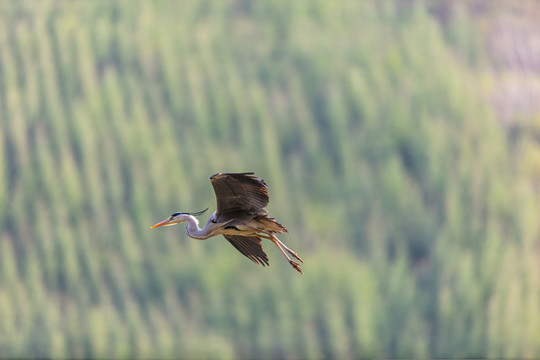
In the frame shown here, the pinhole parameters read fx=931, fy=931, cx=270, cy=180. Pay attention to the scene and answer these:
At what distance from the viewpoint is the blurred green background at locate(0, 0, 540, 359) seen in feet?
145

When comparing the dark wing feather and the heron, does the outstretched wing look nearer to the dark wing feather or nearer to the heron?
the heron

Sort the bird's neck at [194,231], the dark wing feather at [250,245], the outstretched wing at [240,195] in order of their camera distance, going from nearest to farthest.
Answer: the outstretched wing at [240,195], the bird's neck at [194,231], the dark wing feather at [250,245]

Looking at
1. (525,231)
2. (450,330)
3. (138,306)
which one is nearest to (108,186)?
(138,306)

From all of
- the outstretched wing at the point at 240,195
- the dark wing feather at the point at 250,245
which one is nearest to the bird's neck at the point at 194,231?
the outstretched wing at the point at 240,195

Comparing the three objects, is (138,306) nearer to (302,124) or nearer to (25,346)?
(25,346)

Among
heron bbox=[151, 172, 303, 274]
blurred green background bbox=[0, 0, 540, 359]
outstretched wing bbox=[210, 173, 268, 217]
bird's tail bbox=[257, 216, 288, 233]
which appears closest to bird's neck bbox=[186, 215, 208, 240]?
heron bbox=[151, 172, 303, 274]

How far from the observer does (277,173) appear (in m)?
47.5

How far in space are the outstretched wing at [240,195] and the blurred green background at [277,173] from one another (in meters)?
29.7

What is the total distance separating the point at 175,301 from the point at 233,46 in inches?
582

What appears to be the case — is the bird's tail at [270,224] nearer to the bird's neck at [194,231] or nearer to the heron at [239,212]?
the heron at [239,212]

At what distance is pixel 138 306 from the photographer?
4394cm

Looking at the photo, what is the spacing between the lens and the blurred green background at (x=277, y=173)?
44.1m

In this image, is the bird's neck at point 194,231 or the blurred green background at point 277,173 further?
the blurred green background at point 277,173

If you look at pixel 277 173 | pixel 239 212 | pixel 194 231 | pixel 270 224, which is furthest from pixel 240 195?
pixel 277 173
